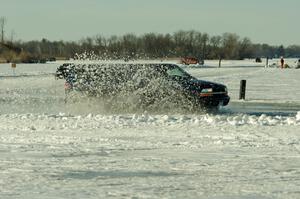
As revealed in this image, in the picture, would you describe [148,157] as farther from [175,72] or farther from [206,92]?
[175,72]

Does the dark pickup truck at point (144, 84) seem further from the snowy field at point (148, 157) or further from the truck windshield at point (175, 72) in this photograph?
the snowy field at point (148, 157)

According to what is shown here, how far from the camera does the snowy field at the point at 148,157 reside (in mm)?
6871

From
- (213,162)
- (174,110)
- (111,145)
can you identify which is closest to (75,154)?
(111,145)

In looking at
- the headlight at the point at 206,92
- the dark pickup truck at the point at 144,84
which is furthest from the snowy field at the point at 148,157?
the headlight at the point at 206,92

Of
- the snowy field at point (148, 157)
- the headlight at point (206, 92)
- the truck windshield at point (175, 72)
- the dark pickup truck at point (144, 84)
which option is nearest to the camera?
the snowy field at point (148, 157)

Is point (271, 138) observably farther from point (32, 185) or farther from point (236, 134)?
point (32, 185)

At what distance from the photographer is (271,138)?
36.9 ft

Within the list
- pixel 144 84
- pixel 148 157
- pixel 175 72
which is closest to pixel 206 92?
pixel 175 72

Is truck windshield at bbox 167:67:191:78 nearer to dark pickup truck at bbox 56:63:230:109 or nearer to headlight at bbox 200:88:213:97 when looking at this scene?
dark pickup truck at bbox 56:63:230:109

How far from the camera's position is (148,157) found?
9.14 meters

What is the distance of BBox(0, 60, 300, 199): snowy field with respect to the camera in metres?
Result: 6.87

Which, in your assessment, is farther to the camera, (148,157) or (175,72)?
(175,72)

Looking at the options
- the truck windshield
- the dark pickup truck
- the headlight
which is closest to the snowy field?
the dark pickup truck

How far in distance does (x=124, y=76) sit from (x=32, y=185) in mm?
10646
